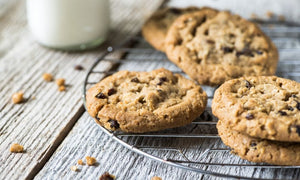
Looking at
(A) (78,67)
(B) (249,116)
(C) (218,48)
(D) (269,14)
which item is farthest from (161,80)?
(D) (269,14)

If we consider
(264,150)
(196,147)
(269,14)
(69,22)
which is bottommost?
(269,14)

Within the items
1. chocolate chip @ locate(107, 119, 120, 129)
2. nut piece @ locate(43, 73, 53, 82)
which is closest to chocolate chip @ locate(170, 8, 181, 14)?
nut piece @ locate(43, 73, 53, 82)

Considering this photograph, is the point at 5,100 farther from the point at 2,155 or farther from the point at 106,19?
the point at 106,19

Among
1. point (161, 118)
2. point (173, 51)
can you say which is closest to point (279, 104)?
point (161, 118)

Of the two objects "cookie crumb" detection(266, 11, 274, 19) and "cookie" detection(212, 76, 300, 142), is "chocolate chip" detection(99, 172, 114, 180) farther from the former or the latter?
"cookie crumb" detection(266, 11, 274, 19)

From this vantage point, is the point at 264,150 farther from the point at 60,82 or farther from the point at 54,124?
the point at 60,82

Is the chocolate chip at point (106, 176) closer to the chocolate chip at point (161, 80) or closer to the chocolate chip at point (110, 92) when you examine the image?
the chocolate chip at point (110, 92)
